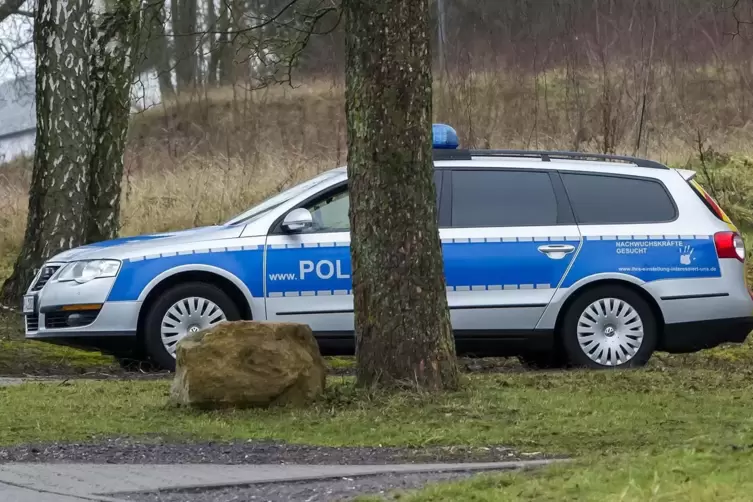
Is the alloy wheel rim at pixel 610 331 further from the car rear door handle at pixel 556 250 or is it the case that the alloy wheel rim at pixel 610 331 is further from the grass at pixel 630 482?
the grass at pixel 630 482

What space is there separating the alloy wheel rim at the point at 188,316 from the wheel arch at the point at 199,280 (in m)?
0.17

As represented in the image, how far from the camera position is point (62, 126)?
46.5 ft

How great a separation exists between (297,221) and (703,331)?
11.0 ft

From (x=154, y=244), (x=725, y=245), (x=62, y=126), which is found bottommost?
(x=725, y=245)

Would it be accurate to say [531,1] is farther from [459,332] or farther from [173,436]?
[173,436]

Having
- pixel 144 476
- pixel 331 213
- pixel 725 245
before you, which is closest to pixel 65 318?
pixel 331 213

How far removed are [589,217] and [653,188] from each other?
60 centimetres

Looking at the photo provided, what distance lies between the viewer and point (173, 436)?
732 centimetres

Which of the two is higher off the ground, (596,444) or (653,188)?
(653,188)

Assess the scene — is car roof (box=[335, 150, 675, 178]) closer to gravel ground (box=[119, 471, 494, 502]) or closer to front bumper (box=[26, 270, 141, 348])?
front bumper (box=[26, 270, 141, 348])

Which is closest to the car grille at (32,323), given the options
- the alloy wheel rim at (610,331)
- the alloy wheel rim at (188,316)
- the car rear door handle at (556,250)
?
the alloy wheel rim at (188,316)

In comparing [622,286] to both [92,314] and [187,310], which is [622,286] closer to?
[187,310]

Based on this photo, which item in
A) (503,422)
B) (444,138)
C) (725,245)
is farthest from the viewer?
(444,138)

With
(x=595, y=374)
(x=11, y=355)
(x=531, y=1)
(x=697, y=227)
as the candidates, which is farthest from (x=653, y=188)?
(x=531, y=1)
